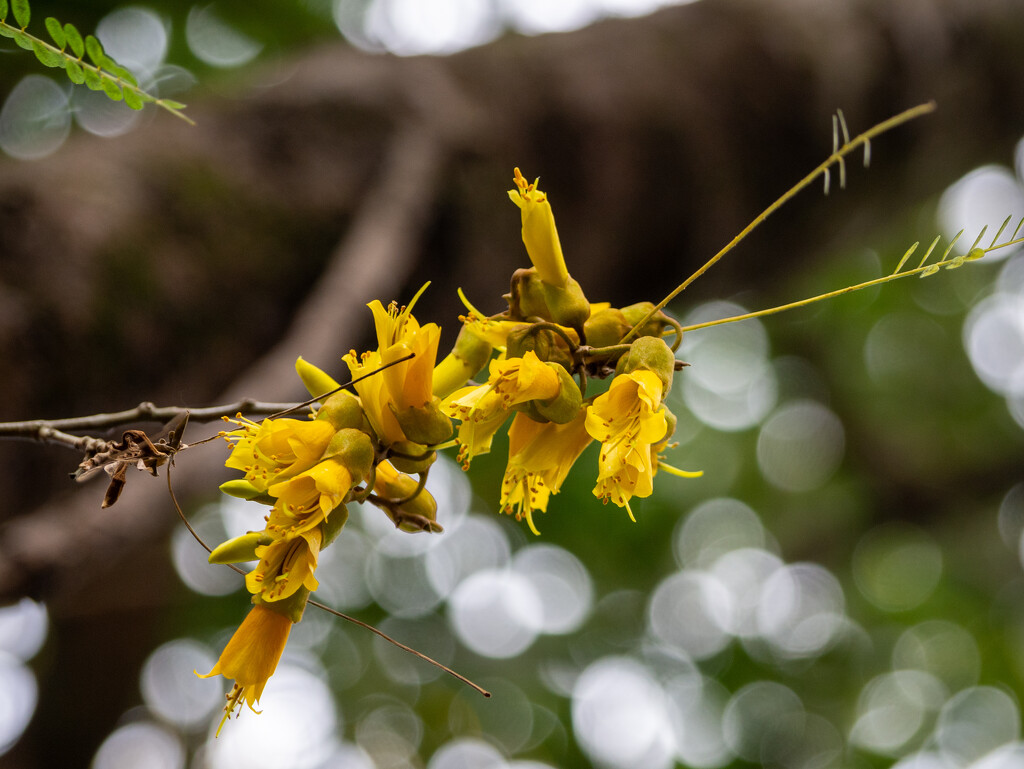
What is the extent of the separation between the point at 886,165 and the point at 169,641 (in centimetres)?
319

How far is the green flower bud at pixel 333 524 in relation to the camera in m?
0.54

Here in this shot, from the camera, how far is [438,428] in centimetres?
56

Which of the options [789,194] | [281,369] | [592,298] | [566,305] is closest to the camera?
[789,194]

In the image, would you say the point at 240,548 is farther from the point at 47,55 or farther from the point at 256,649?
the point at 47,55

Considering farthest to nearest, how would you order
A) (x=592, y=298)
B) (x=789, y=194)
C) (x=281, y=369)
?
(x=592, y=298) → (x=281, y=369) → (x=789, y=194)

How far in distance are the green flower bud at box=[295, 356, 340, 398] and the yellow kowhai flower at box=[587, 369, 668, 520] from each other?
228 mm

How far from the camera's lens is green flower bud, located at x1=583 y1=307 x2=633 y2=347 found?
59cm

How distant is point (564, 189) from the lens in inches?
75.6

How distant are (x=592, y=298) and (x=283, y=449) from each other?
1.50 meters

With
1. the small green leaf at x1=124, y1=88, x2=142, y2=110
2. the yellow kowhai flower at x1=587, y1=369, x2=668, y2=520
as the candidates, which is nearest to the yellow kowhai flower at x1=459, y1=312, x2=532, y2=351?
the yellow kowhai flower at x1=587, y1=369, x2=668, y2=520

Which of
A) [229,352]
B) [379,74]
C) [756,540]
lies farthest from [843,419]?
[229,352]

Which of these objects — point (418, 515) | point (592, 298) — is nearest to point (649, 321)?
point (418, 515)

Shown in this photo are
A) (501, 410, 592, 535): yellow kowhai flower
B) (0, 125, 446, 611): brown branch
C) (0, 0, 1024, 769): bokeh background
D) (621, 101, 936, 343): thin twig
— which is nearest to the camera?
(621, 101, 936, 343): thin twig

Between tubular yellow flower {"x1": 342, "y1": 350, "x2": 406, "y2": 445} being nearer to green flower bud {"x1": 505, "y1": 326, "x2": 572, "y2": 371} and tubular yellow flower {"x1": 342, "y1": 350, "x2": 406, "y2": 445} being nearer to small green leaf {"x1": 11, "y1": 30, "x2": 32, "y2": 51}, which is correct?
green flower bud {"x1": 505, "y1": 326, "x2": 572, "y2": 371}
